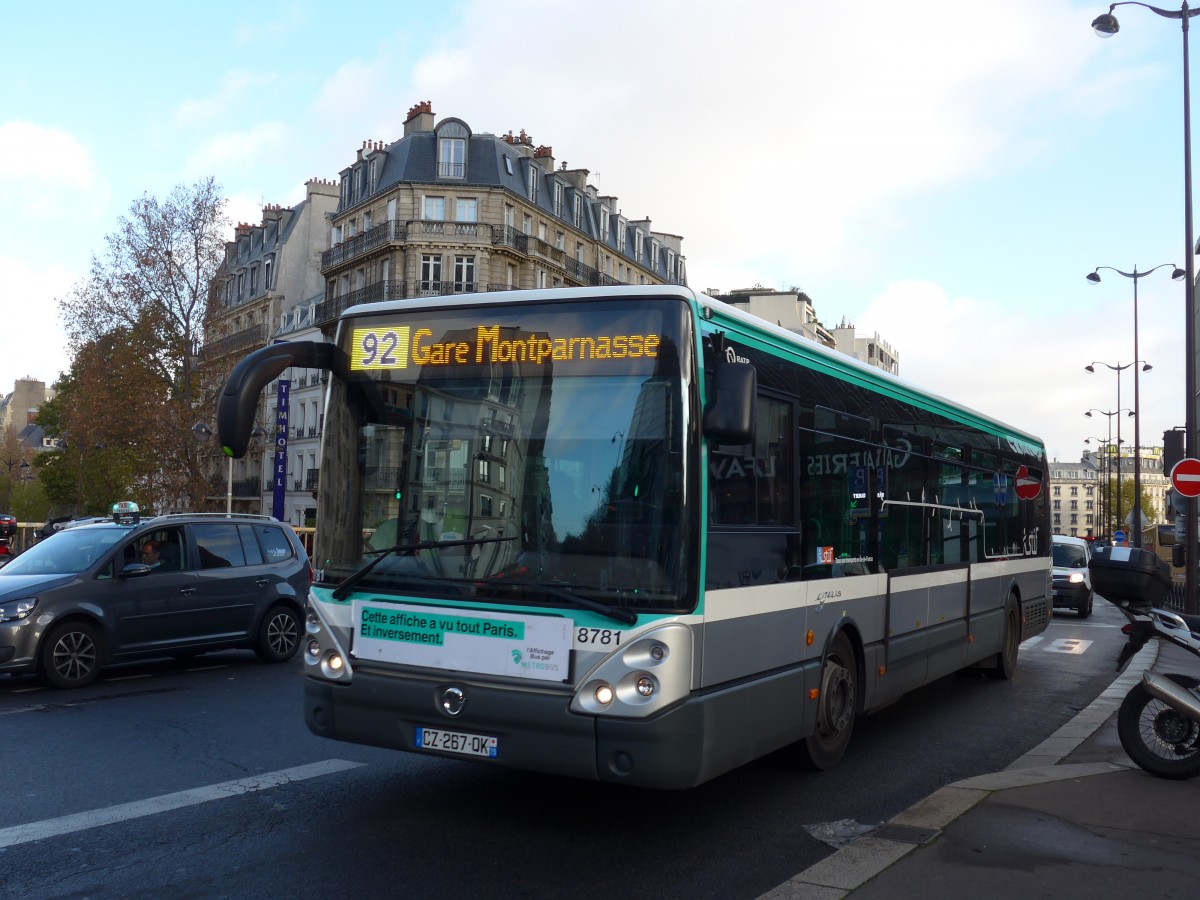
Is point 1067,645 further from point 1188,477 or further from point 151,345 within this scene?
point 151,345

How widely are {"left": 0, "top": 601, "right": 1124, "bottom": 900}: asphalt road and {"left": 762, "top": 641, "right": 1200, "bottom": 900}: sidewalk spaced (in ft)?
1.19

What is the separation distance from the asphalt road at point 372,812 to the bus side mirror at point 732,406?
202 cm

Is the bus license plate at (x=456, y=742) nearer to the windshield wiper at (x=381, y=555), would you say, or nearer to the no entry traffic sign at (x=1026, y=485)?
the windshield wiper at (x=381, y=555)

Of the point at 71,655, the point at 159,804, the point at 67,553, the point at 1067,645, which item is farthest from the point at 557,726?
the point at 1067,645

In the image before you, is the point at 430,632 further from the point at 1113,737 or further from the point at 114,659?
the point at 114,659

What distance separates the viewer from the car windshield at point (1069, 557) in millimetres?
24734

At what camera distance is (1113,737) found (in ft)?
29.0

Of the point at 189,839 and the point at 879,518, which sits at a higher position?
the point at 879,518

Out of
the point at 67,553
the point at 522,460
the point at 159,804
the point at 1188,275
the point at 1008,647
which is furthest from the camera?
the point at 1188,275

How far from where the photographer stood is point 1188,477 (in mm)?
18031

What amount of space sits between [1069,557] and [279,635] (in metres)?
18.1

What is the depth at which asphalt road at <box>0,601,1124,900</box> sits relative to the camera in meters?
5.07

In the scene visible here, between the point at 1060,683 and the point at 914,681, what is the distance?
4.62m

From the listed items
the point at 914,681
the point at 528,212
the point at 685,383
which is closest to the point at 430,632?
the point at 685,383
